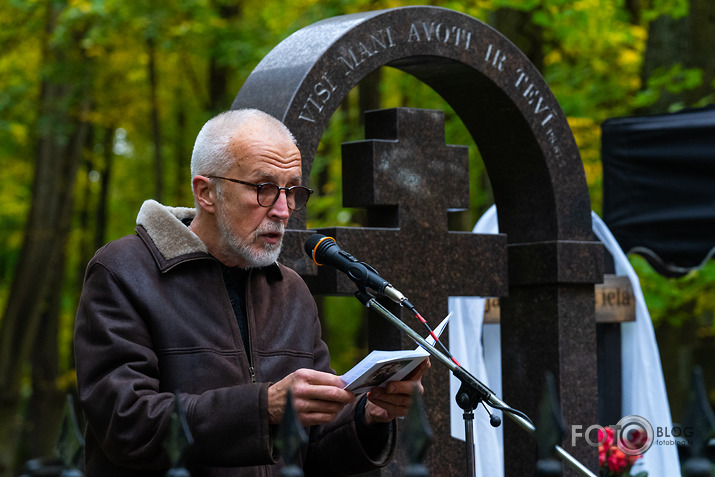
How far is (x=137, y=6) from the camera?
1218 centimetres

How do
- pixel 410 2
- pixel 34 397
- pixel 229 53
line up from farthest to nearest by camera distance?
pixel 34 397 < pixel 229 53 < pixel 410 2

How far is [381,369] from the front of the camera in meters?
2.82

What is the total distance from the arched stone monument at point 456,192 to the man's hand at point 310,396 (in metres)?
1.39

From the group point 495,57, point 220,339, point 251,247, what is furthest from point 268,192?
point 495,57

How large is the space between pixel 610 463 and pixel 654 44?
240 inches

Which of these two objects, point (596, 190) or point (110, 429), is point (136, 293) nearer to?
point (110, 429)

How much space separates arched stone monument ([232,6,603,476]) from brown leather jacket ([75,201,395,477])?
2.77 ft

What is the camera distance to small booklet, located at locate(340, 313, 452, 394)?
9.02 ft

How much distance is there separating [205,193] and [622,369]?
356 centimetres

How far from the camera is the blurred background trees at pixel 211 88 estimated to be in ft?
32.8

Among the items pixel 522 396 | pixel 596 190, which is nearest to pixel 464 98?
pixel 522 396

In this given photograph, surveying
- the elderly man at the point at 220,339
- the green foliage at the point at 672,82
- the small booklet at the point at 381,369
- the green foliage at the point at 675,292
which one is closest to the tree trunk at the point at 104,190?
the green foliage at the point at 675,292

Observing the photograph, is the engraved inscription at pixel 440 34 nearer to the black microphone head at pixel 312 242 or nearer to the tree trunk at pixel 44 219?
the black microphone head at pixel 312 242

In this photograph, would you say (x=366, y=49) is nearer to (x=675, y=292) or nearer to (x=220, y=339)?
(x=220, y=339)
